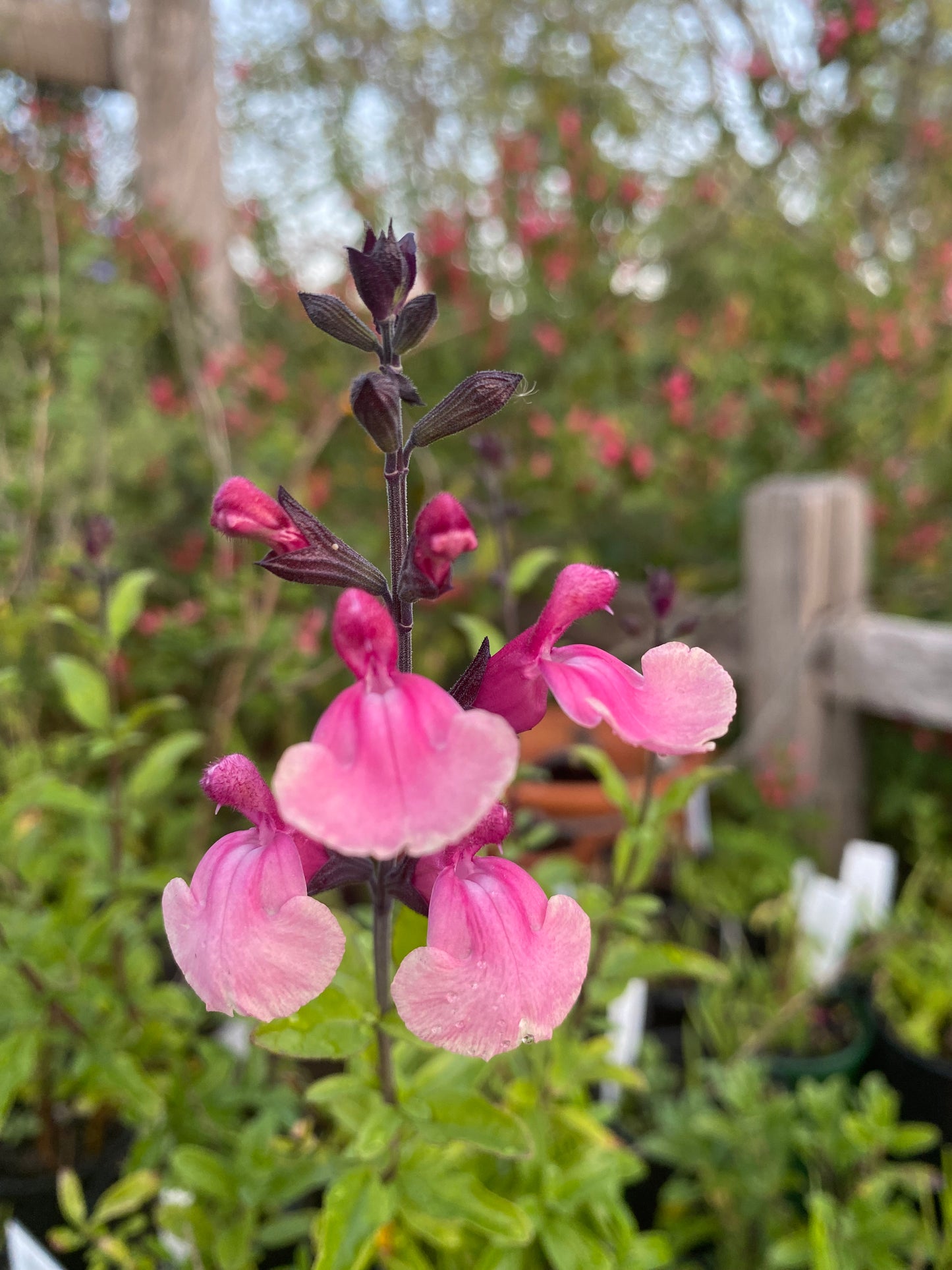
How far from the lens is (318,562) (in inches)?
20.7

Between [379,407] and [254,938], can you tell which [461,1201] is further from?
[379,407]

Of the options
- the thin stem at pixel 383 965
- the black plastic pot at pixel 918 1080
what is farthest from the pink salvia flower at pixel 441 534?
the black plastic pot at pixel 918 1080

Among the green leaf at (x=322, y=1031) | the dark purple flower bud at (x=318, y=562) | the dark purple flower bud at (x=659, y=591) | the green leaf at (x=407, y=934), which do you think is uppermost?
the dark purple flower bud at (x=318, y=562)

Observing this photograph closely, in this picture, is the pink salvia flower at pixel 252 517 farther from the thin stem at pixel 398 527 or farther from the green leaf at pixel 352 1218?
the green leaf at pixel 352 1218

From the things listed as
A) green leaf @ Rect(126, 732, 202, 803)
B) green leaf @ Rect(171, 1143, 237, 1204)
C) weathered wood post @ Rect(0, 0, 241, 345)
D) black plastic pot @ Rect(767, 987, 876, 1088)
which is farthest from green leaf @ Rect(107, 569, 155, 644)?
weathered wood post @ Rect(0, 0, 241, 345)

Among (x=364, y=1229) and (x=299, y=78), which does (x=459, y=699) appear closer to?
(x=364, y=1229)

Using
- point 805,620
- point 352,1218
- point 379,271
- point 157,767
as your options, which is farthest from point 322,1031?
point 805,620

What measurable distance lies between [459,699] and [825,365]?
2.57 m

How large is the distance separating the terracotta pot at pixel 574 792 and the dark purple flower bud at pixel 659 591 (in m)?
0.94

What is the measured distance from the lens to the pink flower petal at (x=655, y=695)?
49 centimetres

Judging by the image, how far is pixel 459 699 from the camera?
0.56 metres

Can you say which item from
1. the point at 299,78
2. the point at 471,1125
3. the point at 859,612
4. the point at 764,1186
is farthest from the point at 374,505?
the point at 299,78

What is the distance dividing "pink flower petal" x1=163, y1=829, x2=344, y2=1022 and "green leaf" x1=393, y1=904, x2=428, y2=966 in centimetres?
19

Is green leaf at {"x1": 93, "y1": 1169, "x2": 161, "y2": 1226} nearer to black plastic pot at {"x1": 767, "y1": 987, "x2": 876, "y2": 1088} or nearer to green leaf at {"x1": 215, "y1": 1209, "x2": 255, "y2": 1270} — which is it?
green leaf at {"x1": 215, "y1": 1209, "x2": 255, "y2": 1270}
